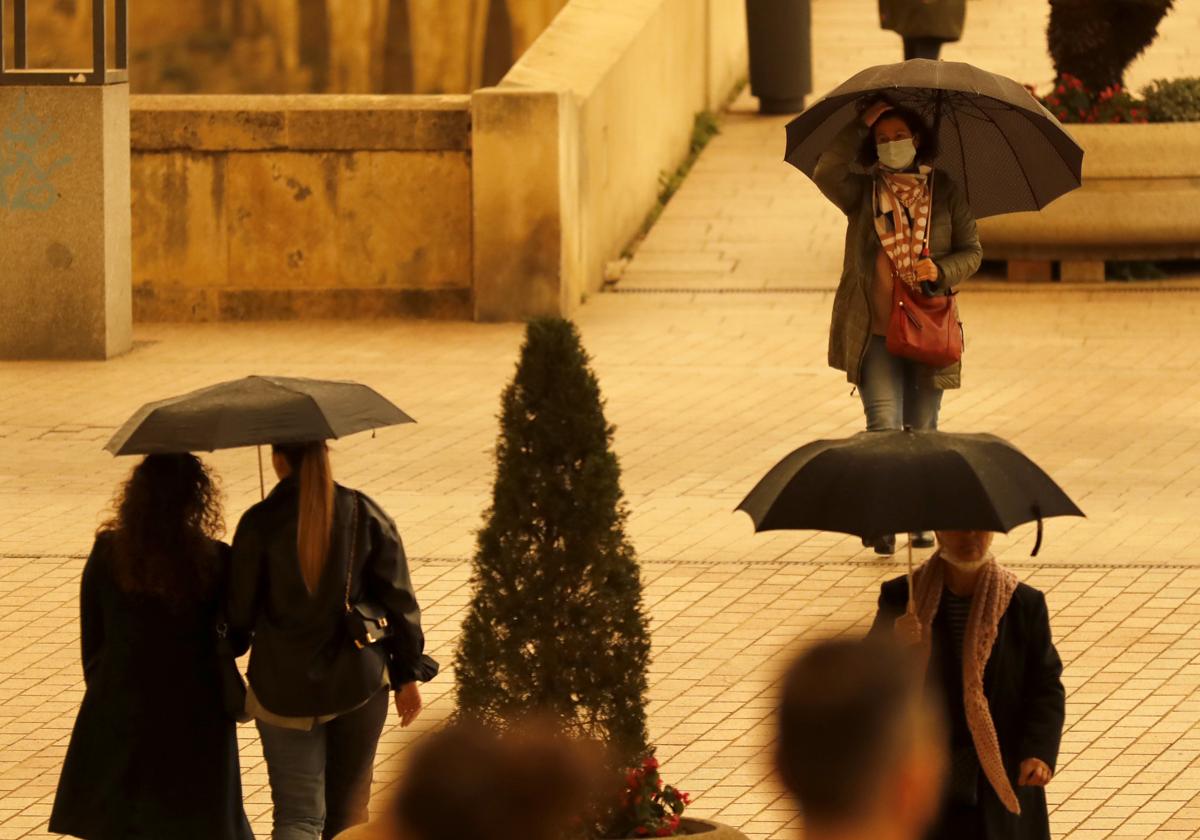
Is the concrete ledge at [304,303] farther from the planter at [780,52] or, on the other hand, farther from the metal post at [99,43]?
the planter at [780,52]

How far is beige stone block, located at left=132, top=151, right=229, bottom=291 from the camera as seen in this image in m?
15.6

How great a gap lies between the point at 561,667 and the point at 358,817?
1.17 meters

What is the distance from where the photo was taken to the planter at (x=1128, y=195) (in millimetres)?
15781

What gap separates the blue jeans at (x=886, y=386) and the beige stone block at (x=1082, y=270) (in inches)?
262

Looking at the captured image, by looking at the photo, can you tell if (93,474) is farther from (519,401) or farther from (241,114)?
(519,401)

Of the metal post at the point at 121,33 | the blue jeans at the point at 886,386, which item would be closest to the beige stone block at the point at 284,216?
the metal post at the point at 121,33

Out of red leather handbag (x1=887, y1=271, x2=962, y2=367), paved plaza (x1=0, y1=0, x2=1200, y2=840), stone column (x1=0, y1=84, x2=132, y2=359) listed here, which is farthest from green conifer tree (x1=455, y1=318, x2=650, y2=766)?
stone column (x1=0, y1=84, x2=132, y2=359)

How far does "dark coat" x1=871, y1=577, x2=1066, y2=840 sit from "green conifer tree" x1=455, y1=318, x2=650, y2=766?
22.1 inches

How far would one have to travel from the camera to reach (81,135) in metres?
14.3

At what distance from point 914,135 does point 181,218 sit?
7363 mm

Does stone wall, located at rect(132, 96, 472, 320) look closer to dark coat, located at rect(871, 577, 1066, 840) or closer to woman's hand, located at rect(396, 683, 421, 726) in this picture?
woman's hand, located at rect(396, 683, 421, 726)

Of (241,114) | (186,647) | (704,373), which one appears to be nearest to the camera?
(186,647)

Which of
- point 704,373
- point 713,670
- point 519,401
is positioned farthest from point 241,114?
point 519,401

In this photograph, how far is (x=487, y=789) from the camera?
299 cm
